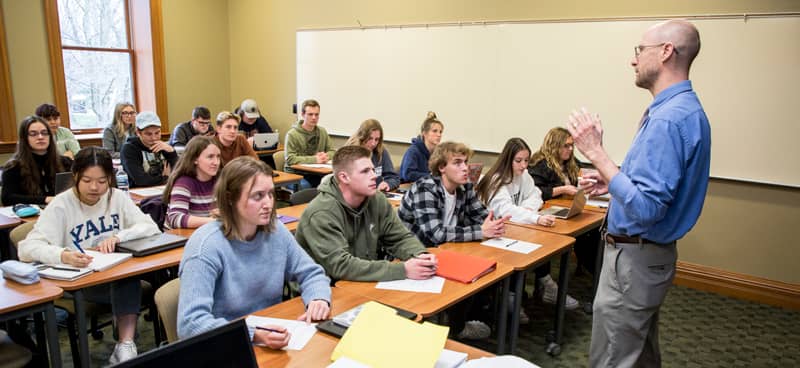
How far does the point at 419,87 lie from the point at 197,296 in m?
4.25

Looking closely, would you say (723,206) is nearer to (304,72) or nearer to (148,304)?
(148,304)

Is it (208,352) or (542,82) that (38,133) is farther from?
(542,82)

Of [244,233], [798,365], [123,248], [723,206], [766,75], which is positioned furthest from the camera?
[723,206]

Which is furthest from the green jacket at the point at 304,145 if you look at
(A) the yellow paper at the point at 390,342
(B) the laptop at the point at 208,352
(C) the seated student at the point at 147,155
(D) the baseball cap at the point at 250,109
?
(B) the laptop at the point at 208,352

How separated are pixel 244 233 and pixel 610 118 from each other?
3627mm

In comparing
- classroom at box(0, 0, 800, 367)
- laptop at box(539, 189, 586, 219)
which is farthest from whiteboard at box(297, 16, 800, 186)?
laptop at box(539, 189, 586, 219)

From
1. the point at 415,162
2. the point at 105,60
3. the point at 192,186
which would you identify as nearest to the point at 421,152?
the point at 415,162

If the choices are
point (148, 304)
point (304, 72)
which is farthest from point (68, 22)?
point (148, 304)

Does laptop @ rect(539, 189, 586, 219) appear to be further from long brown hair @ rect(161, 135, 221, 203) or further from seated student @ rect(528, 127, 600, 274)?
long brown hair @ rect(161, 135, 221, 203)

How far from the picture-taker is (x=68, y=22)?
6.05 m

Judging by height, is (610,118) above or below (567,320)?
above

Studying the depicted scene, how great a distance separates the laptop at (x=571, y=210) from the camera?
3.40 m

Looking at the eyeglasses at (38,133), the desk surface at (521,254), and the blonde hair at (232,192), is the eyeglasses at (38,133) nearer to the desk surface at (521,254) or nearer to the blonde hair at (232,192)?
the blonde hair at (232,192)

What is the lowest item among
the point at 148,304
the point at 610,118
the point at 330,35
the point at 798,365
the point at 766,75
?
the point at 798,365
